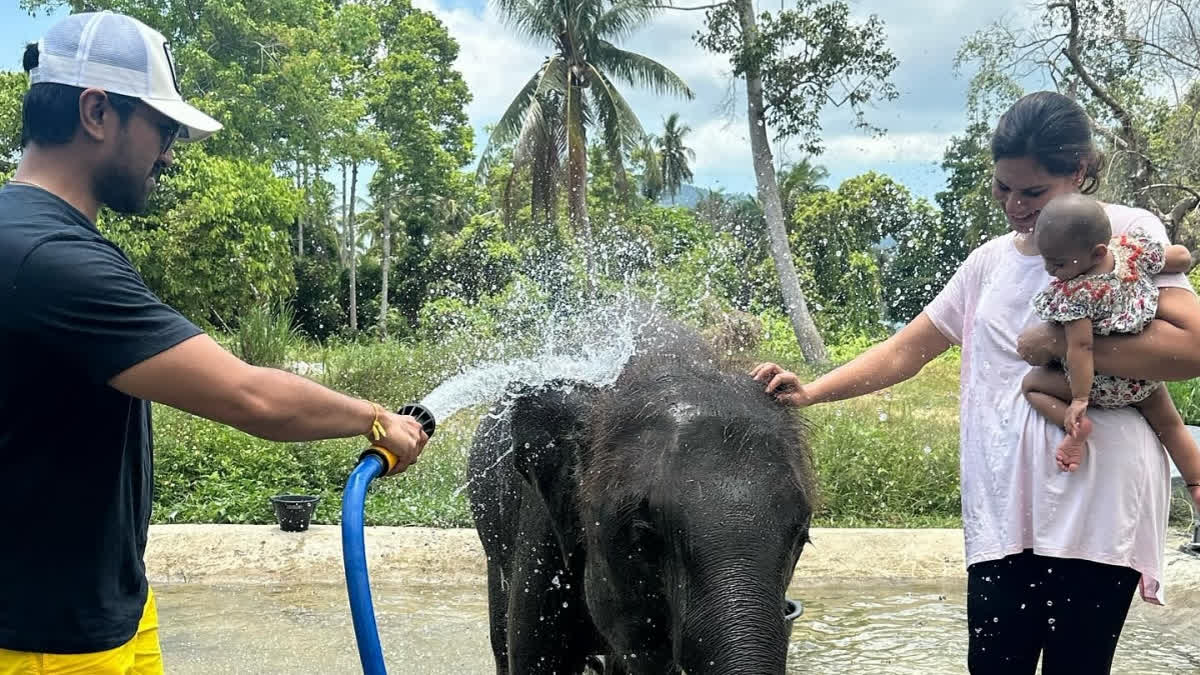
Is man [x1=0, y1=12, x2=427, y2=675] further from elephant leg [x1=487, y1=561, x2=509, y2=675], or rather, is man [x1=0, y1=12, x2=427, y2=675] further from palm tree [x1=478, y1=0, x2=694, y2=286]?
palm tree [x1=478, y1=0, x2=694, y2=286]

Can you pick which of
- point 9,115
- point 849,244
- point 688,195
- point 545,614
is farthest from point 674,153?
point 545,614

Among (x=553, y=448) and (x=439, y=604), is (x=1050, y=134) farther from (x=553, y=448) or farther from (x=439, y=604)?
(x=439, y=604)

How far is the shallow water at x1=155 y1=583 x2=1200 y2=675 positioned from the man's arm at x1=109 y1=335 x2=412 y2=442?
12.4 feet

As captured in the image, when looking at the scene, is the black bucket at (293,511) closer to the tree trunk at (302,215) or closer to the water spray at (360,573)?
the water spray at (360,573)

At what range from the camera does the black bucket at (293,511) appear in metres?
7.53

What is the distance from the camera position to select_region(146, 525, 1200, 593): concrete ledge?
284 inches

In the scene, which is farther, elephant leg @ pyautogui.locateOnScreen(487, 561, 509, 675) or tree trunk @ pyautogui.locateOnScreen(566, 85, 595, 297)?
tree trunk @ pyautogui.locateOnScreen(566, 85, 595, 297)

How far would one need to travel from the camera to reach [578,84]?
2531cm

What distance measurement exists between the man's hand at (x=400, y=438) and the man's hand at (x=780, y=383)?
0.96 metres

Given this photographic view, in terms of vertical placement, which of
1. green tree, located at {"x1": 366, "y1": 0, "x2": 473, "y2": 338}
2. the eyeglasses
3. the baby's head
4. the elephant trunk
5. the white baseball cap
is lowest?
the elephant trunk

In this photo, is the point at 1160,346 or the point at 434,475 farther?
the point at 434,475

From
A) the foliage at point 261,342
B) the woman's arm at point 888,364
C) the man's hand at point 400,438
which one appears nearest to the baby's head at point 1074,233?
the woman's arm at point 888,364

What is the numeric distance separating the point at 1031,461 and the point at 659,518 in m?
1.08

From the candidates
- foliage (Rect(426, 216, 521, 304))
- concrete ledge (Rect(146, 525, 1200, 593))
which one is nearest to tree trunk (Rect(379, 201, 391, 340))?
foliage (Rect(426, 216, 521, 304))
